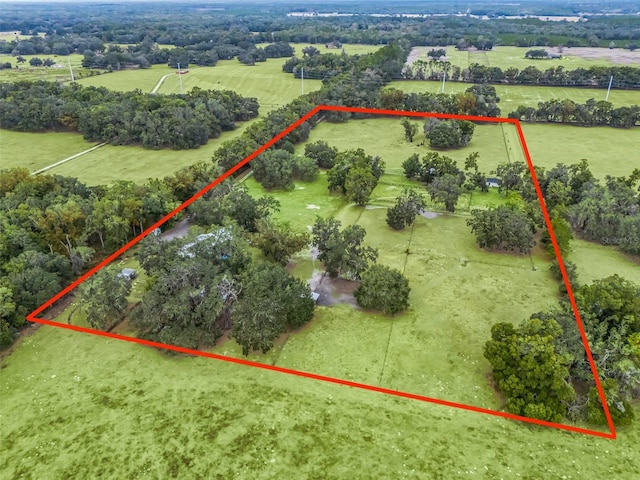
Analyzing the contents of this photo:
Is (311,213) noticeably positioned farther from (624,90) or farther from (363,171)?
(624,90)

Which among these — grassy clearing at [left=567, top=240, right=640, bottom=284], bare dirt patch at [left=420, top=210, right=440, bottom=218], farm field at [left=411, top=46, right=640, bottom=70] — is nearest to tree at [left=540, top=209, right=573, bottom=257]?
grassy clearing at [left=567, top=240, right=640, bottom=284]

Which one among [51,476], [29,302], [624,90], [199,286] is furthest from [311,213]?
[624,90]

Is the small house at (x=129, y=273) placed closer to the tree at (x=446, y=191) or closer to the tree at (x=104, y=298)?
the tree at (x=104, y=298)

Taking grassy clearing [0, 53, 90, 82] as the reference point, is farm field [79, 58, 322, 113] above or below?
below

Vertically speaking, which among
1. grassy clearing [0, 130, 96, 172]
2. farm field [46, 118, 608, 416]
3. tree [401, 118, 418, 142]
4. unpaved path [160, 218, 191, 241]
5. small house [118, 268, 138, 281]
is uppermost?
tree [401, 118, 418, 142]

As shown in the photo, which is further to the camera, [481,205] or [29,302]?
[481,205]

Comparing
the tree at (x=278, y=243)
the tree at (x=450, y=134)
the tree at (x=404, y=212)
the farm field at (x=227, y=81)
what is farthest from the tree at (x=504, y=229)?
the farm field at (x=227, y=81)

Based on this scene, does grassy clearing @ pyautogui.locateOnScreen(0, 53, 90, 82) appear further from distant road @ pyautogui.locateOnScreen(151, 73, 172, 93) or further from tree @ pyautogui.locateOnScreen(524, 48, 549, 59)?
tree @ pyautogui.locateOnScreen(524, 48, 549, 59)
